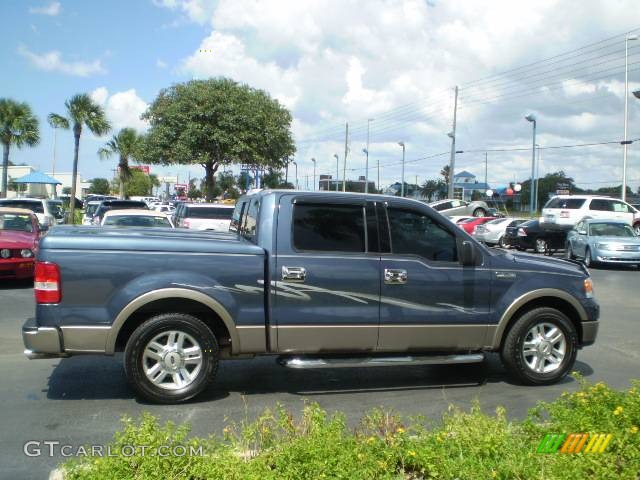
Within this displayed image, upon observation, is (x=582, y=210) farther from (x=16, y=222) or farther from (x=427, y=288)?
(x=427, y=288)

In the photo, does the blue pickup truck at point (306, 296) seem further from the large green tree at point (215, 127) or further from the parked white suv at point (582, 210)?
the large green tree at point (215, 127)

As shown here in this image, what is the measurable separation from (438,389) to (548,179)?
9602 cm

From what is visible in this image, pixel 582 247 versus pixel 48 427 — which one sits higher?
pixel 582 247

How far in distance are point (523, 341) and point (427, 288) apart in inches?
46.6

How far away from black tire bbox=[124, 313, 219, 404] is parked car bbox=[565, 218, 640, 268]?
55.3 feet

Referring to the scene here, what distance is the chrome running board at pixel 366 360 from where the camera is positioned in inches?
232

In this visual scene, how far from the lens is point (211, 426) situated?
5.33 meters

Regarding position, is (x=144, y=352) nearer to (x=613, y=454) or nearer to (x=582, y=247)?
(x=613, y=454)

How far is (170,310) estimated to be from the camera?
582 centimetres

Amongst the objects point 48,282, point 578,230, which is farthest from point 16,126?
point 48,282

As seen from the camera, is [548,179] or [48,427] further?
[548,179]

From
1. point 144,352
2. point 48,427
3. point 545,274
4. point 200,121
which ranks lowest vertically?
point 48,427

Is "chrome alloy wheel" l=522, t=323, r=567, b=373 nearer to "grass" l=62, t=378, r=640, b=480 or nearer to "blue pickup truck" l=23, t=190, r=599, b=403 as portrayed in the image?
"blue pickup truck" l=23, t=190, r=599, b=403

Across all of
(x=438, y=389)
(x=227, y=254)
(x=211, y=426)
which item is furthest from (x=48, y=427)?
(x=438, y=389)
